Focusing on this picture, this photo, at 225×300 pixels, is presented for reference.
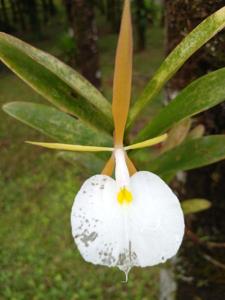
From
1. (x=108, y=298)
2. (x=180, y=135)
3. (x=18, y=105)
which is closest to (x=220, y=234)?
(x=180, y=135)

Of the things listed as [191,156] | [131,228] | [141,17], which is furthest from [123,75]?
[141,17]

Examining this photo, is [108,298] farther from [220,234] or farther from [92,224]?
[92,224]

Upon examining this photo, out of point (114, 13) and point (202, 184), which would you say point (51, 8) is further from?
point (202, 184)

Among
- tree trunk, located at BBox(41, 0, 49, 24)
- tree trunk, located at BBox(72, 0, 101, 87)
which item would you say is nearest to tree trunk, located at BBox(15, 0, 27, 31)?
tree trunk, located at BBox(41, 0, 49, 24)

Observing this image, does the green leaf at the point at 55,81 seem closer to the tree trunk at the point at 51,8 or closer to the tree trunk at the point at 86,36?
the tree trunk at the point at 86,36

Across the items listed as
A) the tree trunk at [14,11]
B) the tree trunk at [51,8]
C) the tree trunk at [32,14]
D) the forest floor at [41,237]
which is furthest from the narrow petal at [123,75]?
the tree trunk at [51,8]

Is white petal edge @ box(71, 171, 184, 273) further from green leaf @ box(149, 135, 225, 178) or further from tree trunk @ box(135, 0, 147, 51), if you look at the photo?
tree trunk @ box(135, 0, 147, 51)
